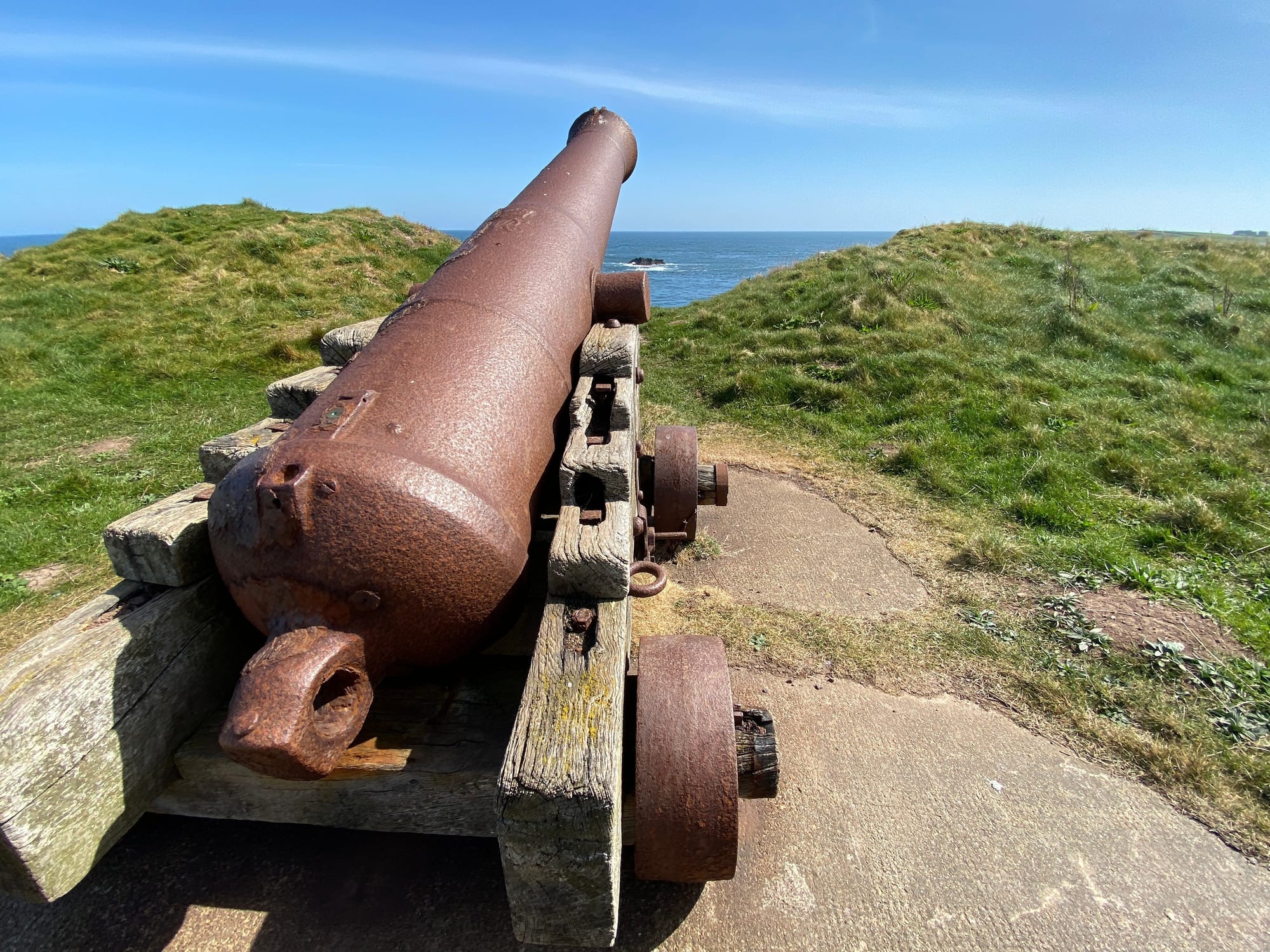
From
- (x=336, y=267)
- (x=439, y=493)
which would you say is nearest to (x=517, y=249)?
(x=439, y=493)

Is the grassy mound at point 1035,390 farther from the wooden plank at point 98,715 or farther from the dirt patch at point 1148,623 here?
the wooden plank at point 98,715

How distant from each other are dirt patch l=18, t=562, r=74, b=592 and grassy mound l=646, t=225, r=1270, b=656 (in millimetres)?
5308

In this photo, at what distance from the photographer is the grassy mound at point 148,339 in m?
5.14

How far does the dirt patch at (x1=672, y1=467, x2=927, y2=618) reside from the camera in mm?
3863

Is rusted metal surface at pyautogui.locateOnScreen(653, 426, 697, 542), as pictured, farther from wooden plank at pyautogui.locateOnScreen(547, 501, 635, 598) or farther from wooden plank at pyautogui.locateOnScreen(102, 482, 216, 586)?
wooden plank at pyautogui.locateOnScreen(102, 482, 216, 586)

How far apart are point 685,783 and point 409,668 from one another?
785 mm

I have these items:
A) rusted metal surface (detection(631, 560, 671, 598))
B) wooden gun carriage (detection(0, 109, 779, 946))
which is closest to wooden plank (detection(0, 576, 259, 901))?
wooden gun carriage (detection(0, 109, 779, 946))

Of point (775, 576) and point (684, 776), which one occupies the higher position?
point (684, 776)

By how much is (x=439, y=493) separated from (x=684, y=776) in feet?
3.13

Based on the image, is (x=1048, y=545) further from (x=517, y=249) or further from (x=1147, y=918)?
(x=517, y=249)

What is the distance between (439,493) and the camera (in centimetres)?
171

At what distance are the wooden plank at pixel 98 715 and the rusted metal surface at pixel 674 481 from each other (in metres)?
2.00

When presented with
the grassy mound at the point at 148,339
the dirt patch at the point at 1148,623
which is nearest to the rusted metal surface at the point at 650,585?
the dirt patch at the point at 1148,623

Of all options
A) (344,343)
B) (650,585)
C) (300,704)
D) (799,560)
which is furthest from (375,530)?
(799,560)
